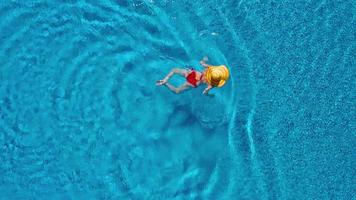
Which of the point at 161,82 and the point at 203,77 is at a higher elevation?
the point at 161,82

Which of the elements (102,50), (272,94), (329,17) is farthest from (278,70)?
(102,50)

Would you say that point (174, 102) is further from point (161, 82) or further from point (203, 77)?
point (203, 77)

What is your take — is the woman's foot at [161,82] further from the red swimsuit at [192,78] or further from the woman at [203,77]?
the red swimsuit at [192,78]

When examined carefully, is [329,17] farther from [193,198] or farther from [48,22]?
[48,22]

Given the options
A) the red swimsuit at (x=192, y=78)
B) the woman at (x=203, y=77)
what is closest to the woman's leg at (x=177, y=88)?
the woman at (x=203, y=77)

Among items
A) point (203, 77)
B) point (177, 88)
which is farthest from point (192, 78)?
point (177, 88)

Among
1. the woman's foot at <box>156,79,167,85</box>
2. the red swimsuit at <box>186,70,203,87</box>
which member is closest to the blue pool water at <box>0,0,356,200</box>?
the woman's foot at <box>156,79,167,85</box>
